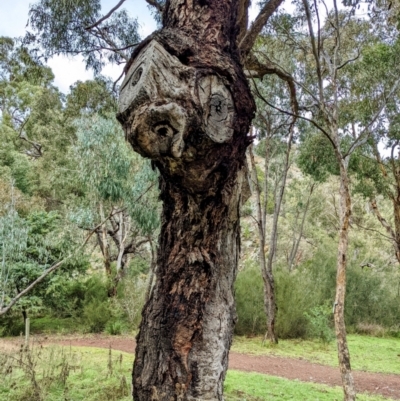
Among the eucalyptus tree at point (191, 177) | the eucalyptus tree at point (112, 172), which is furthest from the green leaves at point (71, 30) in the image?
the eucalyptus tree at point (191, 177)

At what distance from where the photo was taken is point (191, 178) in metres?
1.92

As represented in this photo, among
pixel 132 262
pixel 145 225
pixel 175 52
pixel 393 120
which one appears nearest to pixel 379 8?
pixel 393 120

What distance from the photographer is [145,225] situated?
488 inches

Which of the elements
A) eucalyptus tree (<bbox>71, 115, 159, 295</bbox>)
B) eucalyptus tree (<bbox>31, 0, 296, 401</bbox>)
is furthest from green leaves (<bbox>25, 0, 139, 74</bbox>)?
eucalyptus tree (<bbox>31, 0, 296, 401</bbox>)

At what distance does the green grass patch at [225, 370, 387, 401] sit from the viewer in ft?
17.9

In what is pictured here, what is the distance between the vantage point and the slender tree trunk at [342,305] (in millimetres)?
5098

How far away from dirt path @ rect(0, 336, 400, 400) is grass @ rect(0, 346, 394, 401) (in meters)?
1.19

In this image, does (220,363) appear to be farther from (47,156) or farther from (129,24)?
(47,156)

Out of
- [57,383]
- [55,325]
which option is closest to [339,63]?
[57,383]

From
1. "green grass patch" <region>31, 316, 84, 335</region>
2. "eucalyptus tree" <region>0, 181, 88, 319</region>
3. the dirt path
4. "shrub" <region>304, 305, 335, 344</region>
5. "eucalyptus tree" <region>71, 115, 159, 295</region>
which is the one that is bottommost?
the dirt path

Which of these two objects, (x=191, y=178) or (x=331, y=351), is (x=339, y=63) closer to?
(x=331, y=351)

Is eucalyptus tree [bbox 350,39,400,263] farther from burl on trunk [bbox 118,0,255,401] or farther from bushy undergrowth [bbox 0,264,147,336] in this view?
burl on trunk [bbox 118,0,255,401]

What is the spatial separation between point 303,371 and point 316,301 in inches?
240

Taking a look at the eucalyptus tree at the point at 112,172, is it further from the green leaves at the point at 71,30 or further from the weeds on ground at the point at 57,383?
the weeds on ground at the point at 57,383
